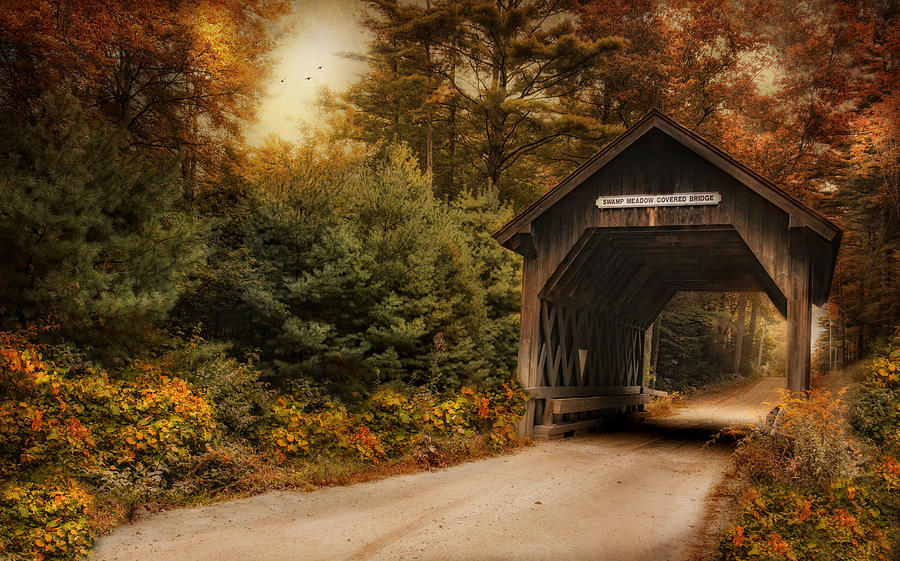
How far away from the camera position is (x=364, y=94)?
84.2ft

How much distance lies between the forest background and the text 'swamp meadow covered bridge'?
1.52 metres

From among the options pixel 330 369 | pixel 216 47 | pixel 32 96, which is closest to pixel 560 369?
pixel 330 369

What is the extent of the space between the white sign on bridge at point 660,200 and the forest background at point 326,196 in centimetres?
333

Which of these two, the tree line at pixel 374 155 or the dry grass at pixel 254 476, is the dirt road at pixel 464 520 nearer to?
the dry grass at pixel 254 476

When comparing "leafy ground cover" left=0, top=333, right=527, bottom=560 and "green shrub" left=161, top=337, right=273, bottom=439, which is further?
"green shrub" left=161, top=337, right=273, bottom=439

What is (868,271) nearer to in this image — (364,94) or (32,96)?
(364,94)

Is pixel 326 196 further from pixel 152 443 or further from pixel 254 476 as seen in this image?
pixel 152 443

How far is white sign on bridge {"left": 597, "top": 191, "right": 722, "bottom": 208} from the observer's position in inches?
450

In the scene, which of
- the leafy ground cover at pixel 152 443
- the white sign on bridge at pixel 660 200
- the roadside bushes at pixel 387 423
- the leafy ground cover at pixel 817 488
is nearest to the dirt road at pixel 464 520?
the leafy ground cover at pixel 152 443

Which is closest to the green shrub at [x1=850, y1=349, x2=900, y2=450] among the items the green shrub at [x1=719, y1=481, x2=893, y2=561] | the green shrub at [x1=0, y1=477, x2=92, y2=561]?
the green shrub at [x1=719, y1=481, x2=893, y2=561]

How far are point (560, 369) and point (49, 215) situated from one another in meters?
10.7

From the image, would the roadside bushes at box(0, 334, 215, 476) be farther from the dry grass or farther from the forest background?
the dry grass

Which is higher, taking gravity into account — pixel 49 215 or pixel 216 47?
pixel 216 47

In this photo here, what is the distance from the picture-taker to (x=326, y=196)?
482 inches
